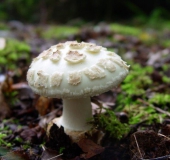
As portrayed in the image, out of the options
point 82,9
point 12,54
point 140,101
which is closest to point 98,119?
point 140,101

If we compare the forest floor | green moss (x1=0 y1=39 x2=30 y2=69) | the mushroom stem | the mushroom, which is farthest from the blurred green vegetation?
green moss (x1=0 y1=39 x2=30 y2=69)

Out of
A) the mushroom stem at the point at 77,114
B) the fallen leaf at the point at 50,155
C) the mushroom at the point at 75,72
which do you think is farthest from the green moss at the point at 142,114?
the fallen leaf at the point at 50,155

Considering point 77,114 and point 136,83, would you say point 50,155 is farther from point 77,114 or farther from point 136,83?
point 136,83

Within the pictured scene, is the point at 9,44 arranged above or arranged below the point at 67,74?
below

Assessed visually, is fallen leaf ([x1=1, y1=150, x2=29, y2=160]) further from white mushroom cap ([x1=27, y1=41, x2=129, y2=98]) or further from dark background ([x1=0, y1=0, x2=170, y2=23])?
dark background ([x1=0, y1=0, x2=170, y2=23])

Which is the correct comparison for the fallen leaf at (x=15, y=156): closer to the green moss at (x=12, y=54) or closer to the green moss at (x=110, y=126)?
the green moss at (x=110, y=126)

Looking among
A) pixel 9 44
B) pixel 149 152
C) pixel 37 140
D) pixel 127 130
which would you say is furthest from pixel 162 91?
pixel 9 44

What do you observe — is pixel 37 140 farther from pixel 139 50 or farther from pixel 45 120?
pixel 139 50
